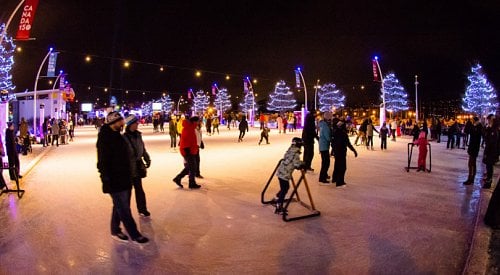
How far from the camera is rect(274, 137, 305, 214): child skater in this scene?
6883mm

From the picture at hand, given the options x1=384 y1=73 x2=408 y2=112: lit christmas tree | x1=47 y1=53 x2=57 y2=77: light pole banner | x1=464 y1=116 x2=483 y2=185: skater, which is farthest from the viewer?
x1=384 y1=73 x2=408 y2=112: lit christmas tree

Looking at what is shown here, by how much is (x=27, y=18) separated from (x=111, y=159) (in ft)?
32.4

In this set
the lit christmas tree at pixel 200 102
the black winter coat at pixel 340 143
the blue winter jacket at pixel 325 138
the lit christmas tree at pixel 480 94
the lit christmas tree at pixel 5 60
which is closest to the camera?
the black winter coat at pixel 340 143

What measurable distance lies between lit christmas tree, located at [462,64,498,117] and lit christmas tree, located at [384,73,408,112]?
1158 cm

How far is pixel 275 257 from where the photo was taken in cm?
509

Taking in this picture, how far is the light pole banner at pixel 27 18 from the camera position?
12930 millimetres

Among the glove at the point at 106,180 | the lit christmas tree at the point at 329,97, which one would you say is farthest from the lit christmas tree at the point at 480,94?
the glove at the point at 106,180

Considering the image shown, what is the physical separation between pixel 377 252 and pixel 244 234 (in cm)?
178

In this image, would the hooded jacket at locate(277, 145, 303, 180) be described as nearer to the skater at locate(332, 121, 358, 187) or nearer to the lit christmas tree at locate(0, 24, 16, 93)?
the skater at locate(332, 121, 358, 187)

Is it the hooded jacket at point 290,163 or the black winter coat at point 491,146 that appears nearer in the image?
the hooded jacket at point 290,163

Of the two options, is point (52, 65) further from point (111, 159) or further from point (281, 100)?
point (281, 100)

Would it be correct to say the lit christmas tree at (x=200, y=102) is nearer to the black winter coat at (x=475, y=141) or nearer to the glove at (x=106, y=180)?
the black winter coat at (x=475, y=141)

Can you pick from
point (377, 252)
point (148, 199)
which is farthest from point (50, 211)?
point (377, 252)

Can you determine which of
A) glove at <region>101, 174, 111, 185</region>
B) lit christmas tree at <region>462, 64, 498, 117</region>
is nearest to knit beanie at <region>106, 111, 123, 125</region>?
glove at <region>101, 174, 111, 185</region>
